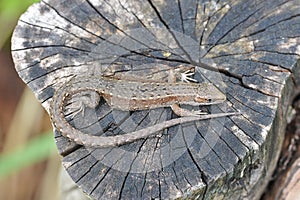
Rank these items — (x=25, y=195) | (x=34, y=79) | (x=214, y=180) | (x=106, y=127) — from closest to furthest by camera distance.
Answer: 1. (x=214, y=180)
2. (x=106, y=127)
3. (x=34, y=79)
4. (x=25, y=195)

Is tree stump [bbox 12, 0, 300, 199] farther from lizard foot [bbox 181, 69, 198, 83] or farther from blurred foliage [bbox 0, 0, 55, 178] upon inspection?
blurred foliage [bbox 0, 0, 55, 178]

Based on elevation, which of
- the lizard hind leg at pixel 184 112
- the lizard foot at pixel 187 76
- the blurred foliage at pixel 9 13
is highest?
the blurred foliage at pixel 9 13

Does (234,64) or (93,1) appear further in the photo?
(93,1)

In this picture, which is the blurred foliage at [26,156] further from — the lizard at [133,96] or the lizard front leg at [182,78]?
the lizard front leg at [182,78]

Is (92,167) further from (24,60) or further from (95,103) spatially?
(24,60)

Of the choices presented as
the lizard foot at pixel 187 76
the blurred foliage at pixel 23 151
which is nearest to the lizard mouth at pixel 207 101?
the lizard foot at pixel 187 76

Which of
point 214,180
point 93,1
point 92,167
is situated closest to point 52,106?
point 92,167

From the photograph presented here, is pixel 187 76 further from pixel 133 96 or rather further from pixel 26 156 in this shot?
pixel 26 156
